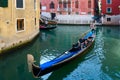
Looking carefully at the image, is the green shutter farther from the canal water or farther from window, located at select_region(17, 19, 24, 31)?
the canal water

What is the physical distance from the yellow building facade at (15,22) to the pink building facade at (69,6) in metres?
18.0

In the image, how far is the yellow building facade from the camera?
1560cm

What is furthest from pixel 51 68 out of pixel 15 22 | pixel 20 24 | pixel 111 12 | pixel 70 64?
pixel 111 12

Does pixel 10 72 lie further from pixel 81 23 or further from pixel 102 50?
pixel 81 23

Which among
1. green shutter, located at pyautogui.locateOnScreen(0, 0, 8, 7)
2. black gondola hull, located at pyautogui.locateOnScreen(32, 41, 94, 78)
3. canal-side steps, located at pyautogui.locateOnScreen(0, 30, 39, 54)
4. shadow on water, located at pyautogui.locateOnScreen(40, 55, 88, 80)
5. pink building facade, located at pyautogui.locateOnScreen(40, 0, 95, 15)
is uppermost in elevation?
pink building facade, located at pyautogui.locateOnScreen(40, 0, 95, 15)

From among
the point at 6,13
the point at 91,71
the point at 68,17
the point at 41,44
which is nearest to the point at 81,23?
the point at 68,17

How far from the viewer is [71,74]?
12.3 metres

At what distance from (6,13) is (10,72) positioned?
178 inches

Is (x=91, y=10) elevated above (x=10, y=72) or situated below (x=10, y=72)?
above

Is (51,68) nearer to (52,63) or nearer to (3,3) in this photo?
(52,63)

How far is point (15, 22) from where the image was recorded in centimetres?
1700

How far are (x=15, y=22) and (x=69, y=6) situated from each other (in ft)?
71.0

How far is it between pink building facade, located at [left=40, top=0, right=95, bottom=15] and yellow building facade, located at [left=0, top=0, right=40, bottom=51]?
18.0 meters

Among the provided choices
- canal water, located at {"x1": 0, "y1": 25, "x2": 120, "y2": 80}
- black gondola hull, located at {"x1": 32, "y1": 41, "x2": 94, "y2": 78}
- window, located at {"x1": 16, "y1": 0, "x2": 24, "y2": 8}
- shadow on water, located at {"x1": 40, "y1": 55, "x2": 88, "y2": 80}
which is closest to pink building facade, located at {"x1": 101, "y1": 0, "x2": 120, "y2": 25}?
canal water, located at {"x1": 0, "y1": 25, "x2": 120, "y2": 80}
